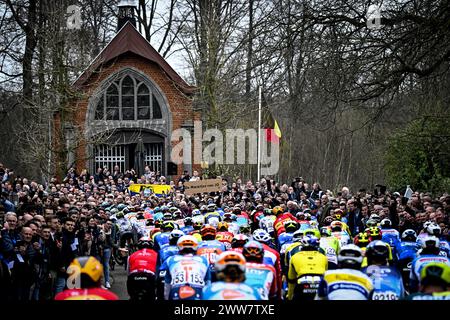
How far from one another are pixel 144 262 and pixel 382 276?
4494mm

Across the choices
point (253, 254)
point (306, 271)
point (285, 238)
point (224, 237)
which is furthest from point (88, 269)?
point (285, 238)

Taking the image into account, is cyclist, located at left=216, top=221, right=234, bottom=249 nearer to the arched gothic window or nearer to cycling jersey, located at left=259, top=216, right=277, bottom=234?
cycling jersey, located at left=259, top=216, right=277, bottom=234

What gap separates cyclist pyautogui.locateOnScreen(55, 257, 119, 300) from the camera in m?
8.69

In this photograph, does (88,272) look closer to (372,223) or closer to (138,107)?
(372,223)

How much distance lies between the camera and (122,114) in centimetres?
4725

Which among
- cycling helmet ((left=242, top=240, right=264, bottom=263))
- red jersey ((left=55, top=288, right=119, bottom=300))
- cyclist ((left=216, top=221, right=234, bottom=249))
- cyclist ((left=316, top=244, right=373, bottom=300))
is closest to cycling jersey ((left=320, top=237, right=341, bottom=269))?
cyclist ((left=216, top=221, right=234, bottom=249))

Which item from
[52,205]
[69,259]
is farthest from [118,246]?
[69,259]

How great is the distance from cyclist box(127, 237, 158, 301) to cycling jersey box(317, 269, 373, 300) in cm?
420

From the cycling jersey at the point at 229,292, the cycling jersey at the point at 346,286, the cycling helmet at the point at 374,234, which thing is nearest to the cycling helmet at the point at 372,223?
the cycling helmet at the point at 374,234

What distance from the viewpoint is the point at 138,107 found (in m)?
47.2

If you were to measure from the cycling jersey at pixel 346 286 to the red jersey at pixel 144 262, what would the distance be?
4.32 metres

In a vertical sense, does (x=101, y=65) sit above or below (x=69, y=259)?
above
